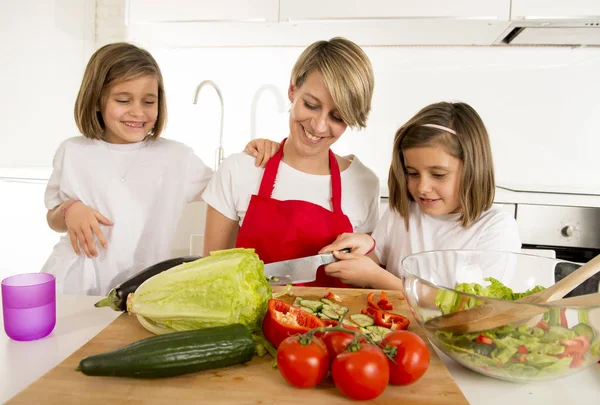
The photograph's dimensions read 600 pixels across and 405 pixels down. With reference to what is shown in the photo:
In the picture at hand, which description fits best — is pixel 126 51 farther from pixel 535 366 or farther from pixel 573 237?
pixel 573 237

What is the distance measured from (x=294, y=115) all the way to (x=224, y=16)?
1341 mm

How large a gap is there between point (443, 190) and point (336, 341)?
870 mm

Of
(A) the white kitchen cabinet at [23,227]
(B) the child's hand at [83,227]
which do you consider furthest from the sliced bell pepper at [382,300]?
(A) the white kitchen cabinet at [23,227]

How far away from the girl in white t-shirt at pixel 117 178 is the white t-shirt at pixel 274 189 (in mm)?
108

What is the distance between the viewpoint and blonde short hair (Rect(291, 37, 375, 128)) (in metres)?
1.37

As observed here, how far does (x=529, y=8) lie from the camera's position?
2.29 m

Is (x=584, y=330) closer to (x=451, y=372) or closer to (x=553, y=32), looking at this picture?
(x=451, y=372)

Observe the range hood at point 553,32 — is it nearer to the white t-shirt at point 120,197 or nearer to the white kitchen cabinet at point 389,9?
the white kitchen cabinet at point 389,9

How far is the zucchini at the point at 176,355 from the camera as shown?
2.31ft

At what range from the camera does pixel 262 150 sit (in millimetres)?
1600

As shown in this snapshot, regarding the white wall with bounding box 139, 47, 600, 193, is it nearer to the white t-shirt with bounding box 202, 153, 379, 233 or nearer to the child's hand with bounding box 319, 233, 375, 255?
the white t-shirt with bounding box 202, 153, 379, 233

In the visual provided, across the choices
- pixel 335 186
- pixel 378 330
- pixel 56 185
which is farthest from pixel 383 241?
pixel 56 185

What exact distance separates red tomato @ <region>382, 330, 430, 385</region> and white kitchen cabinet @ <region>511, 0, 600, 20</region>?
221 cm

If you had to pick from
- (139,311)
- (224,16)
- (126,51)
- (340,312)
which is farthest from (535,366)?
(224,16)
